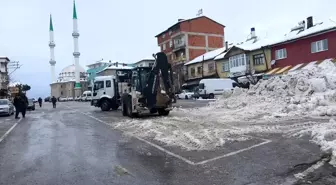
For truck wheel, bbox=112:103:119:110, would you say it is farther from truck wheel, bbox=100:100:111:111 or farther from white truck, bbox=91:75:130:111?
truck wheel, bbox=100:100:111:111

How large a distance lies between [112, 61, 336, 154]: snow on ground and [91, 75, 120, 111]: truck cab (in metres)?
8.85

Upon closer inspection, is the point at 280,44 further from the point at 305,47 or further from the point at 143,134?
the point at 143,134

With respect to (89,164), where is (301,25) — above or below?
above

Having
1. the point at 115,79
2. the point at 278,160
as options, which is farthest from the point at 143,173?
the point at 115,79

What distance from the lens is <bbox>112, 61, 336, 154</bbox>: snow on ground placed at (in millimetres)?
10578

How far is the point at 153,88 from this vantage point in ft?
60.8

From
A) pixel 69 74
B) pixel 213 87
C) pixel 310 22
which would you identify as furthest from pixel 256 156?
pixel 69 74

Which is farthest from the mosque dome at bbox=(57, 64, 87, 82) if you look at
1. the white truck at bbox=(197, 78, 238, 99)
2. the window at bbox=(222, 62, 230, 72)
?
the white truck at bbox=(197, 78, 238, 99)

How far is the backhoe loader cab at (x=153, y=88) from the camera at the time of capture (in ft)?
60.7

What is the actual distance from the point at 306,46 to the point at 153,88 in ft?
89.1

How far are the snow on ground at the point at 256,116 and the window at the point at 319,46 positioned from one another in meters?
15.6

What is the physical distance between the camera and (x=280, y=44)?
43.2 metres

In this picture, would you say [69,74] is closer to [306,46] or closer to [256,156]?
[306,46]

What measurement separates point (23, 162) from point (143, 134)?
15.6ft
